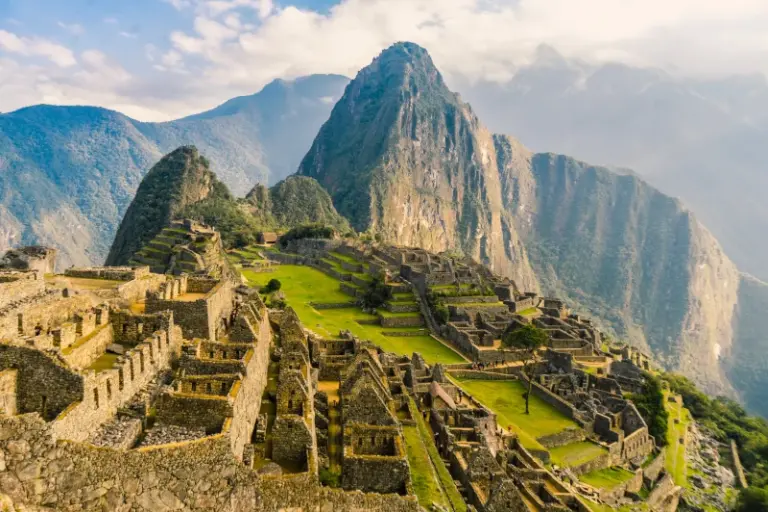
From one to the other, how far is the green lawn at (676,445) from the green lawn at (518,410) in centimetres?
965

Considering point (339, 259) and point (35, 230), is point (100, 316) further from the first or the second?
point (35, 230)

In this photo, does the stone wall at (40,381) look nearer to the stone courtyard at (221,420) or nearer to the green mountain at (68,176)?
the stone courtyard at (221,420)

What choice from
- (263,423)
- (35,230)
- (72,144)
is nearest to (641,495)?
(263,423)

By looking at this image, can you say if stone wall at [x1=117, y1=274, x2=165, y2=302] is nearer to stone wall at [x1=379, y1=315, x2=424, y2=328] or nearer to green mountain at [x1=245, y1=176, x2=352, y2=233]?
stone wall at [x1=379, y1=315, x2=424, y2=328]

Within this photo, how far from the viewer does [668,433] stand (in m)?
39.9

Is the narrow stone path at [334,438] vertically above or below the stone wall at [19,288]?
below

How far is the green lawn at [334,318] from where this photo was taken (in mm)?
40969

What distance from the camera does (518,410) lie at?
33.1 meters

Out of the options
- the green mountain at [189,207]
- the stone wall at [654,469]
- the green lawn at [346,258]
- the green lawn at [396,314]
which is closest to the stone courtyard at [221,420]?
the stone wall at [654,469]

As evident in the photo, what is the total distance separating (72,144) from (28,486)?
13755cm

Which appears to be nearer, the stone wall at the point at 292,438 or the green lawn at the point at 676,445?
the stone wall at the point at 292,438

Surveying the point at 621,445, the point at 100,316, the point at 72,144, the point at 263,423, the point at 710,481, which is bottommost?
the point at 710,481

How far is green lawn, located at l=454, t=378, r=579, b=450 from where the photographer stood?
→ 29.7 meters

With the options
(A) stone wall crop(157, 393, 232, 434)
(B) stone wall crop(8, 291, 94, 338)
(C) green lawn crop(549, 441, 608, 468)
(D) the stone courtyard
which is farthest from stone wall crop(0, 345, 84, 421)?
(C) green lawn crop(549, 441, 608, 468)
